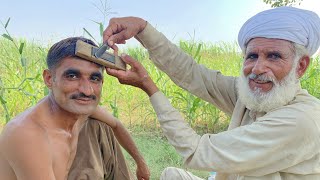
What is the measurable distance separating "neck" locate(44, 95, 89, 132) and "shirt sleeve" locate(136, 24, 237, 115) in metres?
0.63

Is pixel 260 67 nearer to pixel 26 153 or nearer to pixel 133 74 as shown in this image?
pixel 133 74

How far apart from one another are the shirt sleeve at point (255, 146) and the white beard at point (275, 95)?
0.09m

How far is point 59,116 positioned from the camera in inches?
76.5

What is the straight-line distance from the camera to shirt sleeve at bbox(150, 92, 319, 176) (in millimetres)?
1784

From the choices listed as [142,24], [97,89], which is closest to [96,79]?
[97,89]

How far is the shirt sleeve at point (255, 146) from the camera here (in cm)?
178

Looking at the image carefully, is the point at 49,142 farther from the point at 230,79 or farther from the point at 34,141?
the point at 230,79

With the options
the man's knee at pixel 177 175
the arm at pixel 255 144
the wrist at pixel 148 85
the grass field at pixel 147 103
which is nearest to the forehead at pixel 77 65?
the arm at pixel 255 144

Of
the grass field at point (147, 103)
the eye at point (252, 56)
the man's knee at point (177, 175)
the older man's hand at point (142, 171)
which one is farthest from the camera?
the grass field at point (147, 103)

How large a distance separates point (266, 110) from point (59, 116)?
1.01 metres

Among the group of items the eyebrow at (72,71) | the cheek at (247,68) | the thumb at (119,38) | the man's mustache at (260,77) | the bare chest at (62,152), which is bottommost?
the bare chest at (62,152)

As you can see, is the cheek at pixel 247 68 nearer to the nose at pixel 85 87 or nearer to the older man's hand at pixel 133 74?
the older man's hand at pixel 133 74

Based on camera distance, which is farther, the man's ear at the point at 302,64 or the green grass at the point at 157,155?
the green grass at the point at 157,155

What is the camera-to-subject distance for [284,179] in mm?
1896
